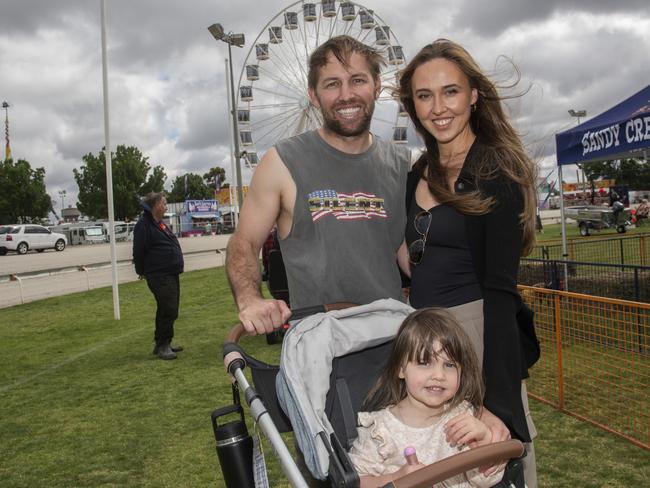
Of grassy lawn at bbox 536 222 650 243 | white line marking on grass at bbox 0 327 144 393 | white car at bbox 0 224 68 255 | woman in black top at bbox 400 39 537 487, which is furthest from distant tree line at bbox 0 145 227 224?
woman in black top at bbox 400 39 537 487

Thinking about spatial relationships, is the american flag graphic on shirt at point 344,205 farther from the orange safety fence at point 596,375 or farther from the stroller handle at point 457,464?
the orange safety fence at point 596,375

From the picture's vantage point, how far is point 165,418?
5.36 m

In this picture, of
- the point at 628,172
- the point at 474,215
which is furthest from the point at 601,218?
the point at 628,172

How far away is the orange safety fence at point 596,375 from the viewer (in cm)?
443

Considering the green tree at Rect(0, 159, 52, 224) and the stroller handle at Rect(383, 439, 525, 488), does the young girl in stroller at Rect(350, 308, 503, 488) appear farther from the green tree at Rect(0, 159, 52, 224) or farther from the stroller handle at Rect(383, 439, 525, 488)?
the green tree at Rect(0, 159, 52, 224)

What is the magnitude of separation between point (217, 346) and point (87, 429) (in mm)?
3132

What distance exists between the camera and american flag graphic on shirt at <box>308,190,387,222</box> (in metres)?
2.31

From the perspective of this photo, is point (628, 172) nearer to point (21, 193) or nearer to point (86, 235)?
point (86, 235)

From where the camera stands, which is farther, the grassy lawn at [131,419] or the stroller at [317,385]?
the grassy lawn at [131,419]

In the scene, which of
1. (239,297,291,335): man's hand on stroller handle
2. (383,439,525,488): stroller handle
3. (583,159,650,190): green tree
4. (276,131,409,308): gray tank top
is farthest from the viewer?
(583,159,650,190): green tree

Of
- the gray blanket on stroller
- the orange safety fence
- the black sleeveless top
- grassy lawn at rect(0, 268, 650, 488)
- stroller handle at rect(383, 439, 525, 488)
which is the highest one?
the black sleeveless top

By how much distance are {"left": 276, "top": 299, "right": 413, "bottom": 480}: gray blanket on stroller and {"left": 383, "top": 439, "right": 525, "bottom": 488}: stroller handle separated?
1.29ft

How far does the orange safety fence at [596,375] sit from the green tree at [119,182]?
2335 inches

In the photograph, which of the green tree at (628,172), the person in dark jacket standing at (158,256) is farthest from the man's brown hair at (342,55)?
the green tree at (628,172)
